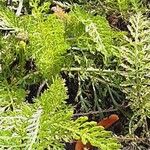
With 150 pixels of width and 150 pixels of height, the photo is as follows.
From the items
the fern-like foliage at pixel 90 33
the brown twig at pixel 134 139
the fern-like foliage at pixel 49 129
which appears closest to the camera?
the fern-like foliage at pixel 49 129

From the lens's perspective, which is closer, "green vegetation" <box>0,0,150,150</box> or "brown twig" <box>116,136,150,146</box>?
"green vegetation" <box>0,0,150,150</box>

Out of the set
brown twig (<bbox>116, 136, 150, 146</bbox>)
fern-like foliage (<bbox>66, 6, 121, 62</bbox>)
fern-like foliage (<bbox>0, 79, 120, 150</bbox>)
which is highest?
fern-like foliage (<bbox>66, 6, 121, 62</bbox>)

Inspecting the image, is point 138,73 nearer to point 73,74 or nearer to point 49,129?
point 73,74

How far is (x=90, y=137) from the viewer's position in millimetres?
1707

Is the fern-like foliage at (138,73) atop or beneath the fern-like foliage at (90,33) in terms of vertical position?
beneath

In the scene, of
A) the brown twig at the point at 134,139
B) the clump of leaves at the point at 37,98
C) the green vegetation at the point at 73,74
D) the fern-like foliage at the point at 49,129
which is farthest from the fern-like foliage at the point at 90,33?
the brown twig at the point at 134,139

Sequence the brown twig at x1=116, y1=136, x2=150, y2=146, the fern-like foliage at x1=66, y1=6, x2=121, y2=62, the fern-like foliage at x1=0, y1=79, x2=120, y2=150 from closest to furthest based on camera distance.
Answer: the fern-like foliage at x1=0, y1=79, x2=120, y2=150
the fern-like foliage at x1=66, y1=6, x2=121, y2=62
the brown twig at x1=116, y1=136, x2=150, y2=146

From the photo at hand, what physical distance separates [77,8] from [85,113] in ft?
1.52

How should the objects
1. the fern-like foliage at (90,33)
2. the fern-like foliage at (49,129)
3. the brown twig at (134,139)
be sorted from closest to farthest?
1. the fern-like foliage at (49,129)
2. the fern-like foliage at (90,33)
3. the brown twig at (134,139)

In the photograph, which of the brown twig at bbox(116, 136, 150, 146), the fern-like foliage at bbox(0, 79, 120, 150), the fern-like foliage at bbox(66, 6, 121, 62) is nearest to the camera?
the fern-like foliage at bbox(0, 79, 120, 150)

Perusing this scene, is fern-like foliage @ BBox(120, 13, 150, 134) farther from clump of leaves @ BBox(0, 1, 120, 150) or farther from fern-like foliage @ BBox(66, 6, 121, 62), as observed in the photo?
clump of leaves @ BBox(0, 1, 120, 150)

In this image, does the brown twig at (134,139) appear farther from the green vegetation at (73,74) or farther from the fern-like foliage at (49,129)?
the fern-like foliage at (49,129)

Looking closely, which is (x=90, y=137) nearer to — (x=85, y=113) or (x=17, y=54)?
(x=85, y=113)

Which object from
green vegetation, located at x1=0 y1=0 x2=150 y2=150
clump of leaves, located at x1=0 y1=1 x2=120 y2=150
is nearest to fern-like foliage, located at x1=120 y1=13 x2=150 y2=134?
green vegetation, located at x1=0 y1=0 x2=150 y2=150
